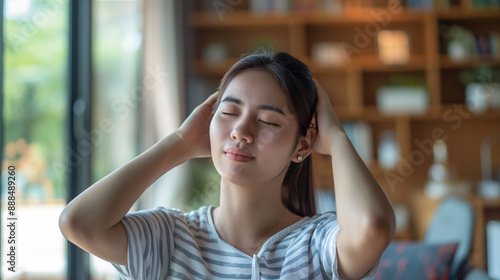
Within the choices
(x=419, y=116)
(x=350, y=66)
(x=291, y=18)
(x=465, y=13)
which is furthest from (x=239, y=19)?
(x=465, y=13)

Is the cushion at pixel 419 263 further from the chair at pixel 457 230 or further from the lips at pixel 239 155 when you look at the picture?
the lips at pixel 239 155

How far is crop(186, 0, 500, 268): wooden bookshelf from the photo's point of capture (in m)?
4.20

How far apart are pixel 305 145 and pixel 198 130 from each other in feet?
0.84

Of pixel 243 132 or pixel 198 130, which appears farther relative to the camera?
pixel 198 130

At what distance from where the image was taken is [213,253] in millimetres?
1050

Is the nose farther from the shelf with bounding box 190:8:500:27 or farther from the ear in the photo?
the shelf with bounding box 190:8:500:27

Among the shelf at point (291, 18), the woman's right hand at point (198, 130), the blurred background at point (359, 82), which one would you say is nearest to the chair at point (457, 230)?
the blurred background at point (359, 82)

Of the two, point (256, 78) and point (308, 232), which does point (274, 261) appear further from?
point (256, 78)

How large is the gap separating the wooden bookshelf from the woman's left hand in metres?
3.03

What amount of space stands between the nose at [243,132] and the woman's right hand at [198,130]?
176 millimetres

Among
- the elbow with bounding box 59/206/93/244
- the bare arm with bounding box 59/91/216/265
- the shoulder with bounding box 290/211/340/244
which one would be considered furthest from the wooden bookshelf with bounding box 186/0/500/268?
the elbow with bounding box 59/206/93/244

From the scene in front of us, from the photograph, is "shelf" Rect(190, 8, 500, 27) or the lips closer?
the lips

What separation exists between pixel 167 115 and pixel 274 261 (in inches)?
99.8

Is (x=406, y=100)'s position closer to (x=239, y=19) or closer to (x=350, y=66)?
(x=350, y=66)
